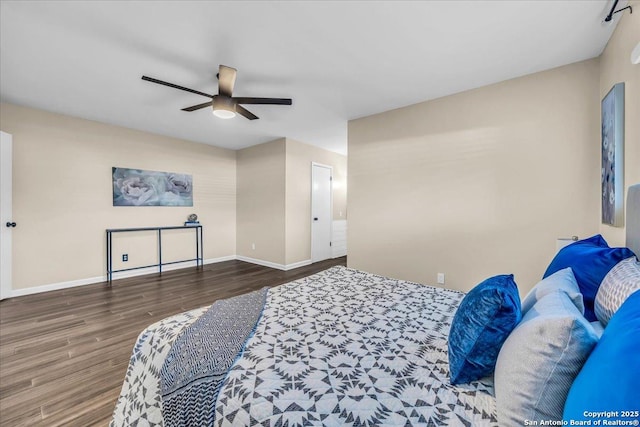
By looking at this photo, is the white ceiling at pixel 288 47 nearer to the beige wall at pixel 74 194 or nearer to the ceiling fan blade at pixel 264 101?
the ceiling fan blade at pixel 264 101

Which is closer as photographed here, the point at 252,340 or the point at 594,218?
the point at 252,340

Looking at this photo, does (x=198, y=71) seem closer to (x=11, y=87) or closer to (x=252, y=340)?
(x=11, y=87)

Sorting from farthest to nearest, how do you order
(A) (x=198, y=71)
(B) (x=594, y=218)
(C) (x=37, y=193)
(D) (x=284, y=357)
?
(C) (x=37, y=193) → (A) (x=198, y=71) → (B) (x=594, y=218) → (D) (x=284, y=357)

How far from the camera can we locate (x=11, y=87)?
2.84m

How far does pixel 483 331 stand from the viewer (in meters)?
0.92

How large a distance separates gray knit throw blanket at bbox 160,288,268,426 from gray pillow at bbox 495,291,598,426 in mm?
961

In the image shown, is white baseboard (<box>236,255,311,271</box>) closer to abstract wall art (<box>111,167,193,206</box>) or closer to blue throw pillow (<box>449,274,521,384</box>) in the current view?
abstract wall art (<box>111,167,193,206</box>)

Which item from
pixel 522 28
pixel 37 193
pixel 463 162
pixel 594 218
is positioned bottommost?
pixel 594 218

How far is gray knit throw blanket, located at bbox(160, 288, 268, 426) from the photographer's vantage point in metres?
0.95

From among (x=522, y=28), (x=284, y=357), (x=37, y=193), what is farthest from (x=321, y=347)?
(x=37, y=193)

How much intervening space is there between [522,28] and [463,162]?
129 cm

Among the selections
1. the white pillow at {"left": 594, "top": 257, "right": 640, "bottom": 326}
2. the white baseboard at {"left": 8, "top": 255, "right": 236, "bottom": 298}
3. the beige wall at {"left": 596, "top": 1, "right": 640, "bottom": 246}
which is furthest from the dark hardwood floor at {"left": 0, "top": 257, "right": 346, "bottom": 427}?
the beige wall at {"left": 596, "top": 1, "right": 640, "bottom": 246}

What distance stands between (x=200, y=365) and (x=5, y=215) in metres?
4.01

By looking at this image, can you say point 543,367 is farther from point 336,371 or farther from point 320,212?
point 320,212
